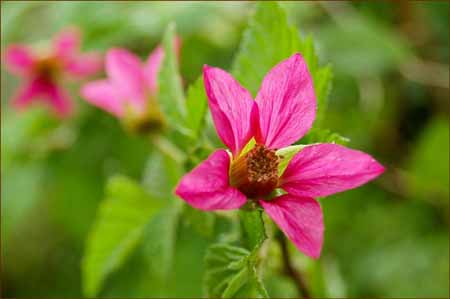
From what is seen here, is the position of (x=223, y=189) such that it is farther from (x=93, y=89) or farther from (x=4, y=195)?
(x=4, y=195)

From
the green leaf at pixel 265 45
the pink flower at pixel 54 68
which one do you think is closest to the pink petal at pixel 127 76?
the green leaf at pixel 265 45

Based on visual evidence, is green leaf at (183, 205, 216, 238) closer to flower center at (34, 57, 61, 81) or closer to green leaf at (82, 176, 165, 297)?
green leaf at (82, 176, 165, 297)

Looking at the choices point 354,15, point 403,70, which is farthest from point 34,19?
point 403,70

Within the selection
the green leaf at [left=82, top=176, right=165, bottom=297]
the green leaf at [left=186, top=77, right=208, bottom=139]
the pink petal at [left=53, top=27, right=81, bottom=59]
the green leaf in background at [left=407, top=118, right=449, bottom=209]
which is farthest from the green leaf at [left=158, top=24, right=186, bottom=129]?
the green leaf in background at [left=407, top=118, right=449, bottom=209]

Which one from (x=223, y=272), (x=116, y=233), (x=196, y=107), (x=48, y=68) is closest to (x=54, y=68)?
(x=48, y=68)

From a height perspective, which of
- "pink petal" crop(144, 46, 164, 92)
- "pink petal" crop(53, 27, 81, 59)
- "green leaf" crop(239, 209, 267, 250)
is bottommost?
"pink petal" crop(53, 27, 81, 59)

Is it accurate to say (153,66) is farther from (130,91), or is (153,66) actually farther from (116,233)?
(116,233)
